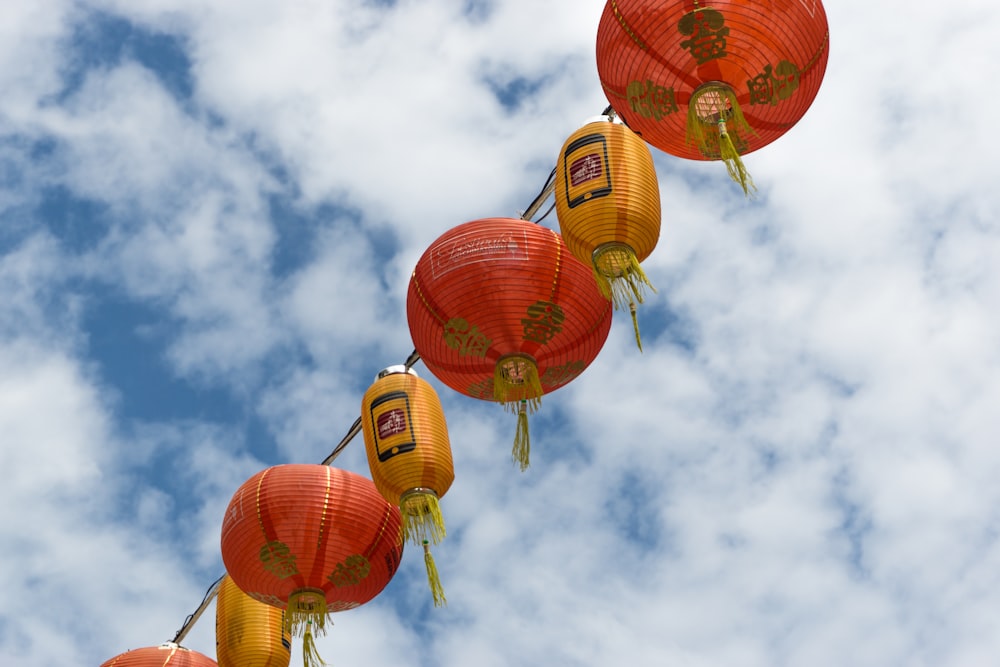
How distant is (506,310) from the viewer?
6277 mm

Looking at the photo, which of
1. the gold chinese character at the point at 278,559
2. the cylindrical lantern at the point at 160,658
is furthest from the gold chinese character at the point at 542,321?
the cylindrical lantern at the point at 160,658

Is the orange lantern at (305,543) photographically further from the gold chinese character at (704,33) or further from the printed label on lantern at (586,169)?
the gold chinese character at (704,33)

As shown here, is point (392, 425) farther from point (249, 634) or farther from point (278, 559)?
point (249, 634)

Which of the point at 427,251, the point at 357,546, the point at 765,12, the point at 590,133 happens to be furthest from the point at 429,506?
the point at 765,12

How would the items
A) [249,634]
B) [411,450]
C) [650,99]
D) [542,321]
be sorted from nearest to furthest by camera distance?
[650,99] → [542,321] → [411,450] → [249,634]

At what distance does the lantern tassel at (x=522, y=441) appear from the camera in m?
6.56

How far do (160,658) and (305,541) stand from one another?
235 centimetres

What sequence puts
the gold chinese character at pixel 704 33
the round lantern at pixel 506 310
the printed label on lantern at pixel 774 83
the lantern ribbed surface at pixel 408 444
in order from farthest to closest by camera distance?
the lantern ribbed surface at pixel 408 444, the round lantern at pixel 506 310, the printed label on lantern at pixel 774 83, the gold chinese character at pixel 704 33

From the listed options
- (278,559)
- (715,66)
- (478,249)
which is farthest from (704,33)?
(278,559)

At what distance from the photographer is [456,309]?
250 inches

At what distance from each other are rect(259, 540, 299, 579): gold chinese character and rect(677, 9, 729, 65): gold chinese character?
386cm

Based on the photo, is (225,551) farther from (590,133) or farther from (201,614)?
(590,133)

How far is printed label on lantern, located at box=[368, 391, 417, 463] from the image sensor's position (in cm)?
697

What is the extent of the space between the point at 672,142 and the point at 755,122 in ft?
1.47
